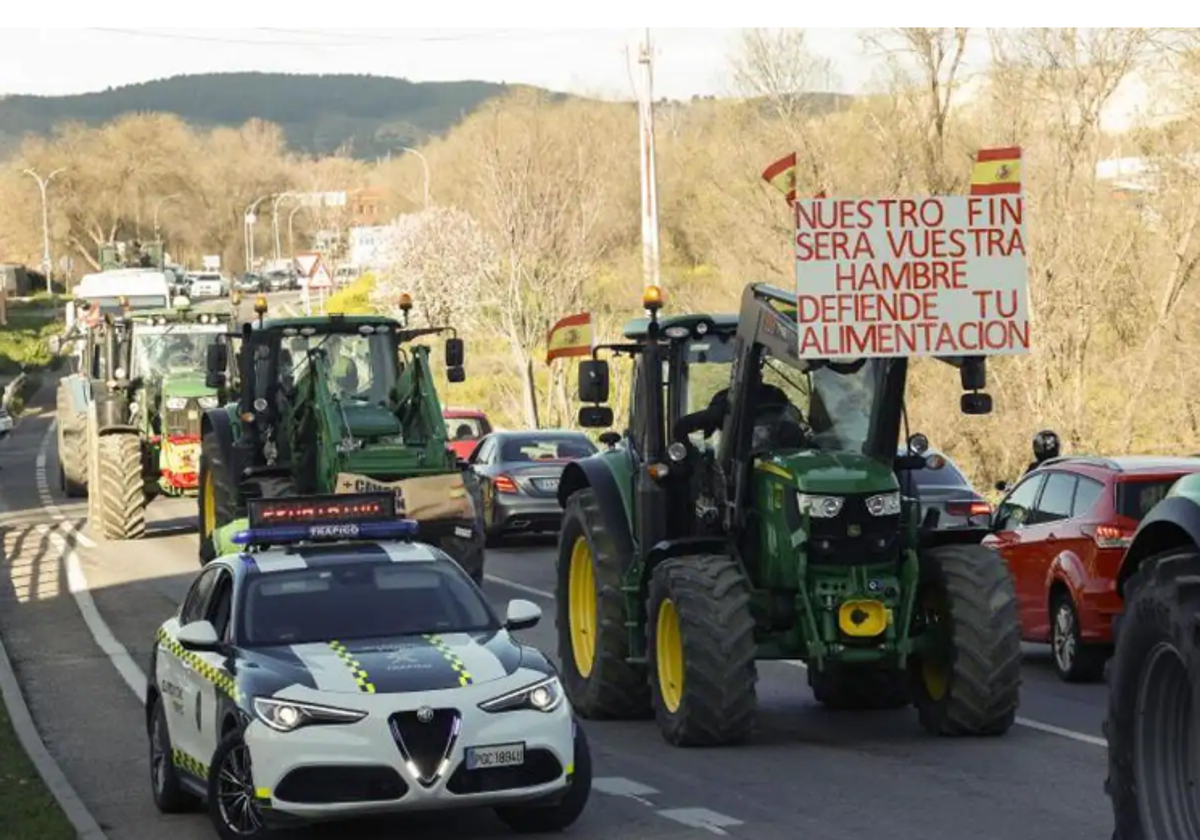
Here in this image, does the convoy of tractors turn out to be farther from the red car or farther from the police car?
the red car

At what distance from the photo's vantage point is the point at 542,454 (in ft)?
108

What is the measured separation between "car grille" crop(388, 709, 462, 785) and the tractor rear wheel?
15.2 metres

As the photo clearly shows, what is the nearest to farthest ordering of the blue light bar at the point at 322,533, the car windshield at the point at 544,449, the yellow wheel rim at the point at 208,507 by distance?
1. the blue light bar at the point at 322,533
2. the yellow wheel rim at the point at 208,507
3. the car windshield at the point at 544,449

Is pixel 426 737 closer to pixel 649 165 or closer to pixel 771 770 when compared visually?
pixel 771 770

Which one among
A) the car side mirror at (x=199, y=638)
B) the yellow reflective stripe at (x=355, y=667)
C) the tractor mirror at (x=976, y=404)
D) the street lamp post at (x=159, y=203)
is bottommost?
the yellow reflective stripe at (x=355, y=667)

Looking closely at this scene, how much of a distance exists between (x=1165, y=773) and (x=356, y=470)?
16.7 metres

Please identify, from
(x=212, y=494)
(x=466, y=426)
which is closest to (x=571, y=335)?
(x=212, y=494)

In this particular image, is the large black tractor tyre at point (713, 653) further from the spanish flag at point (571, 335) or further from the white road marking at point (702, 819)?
the spanish flag at point (571, 335)

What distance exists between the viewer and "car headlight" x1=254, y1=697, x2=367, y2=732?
11539 millimetres

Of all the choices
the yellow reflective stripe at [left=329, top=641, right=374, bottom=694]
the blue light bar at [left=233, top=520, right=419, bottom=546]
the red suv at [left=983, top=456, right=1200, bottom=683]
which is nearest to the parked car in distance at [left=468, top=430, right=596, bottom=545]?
the red suv at [left=983, top=456, right=1200, bottom=683]

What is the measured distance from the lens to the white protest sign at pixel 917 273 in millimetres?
15016

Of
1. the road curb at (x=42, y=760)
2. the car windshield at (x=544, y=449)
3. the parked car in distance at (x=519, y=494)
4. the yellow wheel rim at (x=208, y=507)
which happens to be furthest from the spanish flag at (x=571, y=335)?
the car windshield at (x=544, y=449)

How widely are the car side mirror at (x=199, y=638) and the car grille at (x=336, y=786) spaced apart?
1.23 meters

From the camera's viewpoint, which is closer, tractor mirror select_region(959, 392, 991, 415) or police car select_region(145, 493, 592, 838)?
police car select_region(145, 493, 592, 838)
